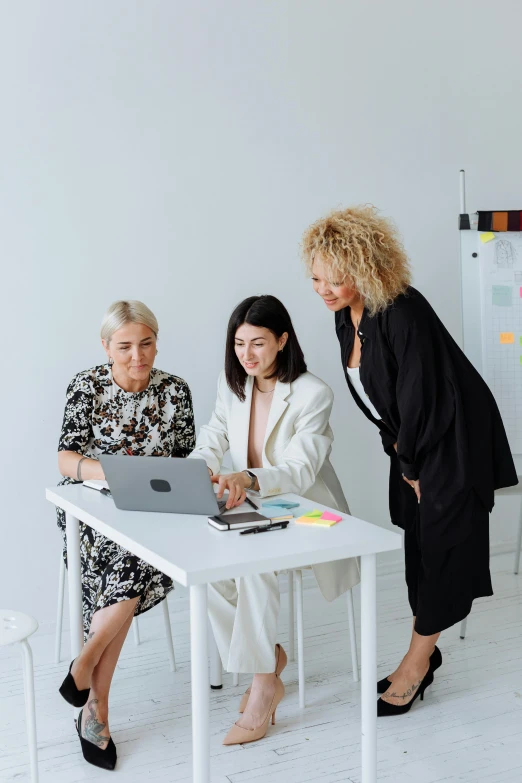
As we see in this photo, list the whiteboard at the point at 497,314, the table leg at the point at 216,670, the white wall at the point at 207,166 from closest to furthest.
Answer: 1. the table leg at the point at 216,670
2. the white wall at the point at 207,166
3. the whiteboard at the point at 497,314

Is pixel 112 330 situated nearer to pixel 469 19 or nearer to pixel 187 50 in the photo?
pixel 187 50

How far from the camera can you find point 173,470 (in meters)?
1.87

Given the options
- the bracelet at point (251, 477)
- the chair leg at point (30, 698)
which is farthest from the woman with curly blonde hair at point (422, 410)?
the chair leg at point (30, 698)

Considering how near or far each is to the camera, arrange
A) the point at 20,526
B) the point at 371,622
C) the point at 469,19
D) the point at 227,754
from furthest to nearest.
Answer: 1. the point at 469,19
2. the point at 20,526
3. the point at 227,754
4. the point at 371,622

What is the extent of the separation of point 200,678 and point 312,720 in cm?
85

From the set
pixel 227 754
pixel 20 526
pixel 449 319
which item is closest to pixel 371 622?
pixel 227 754

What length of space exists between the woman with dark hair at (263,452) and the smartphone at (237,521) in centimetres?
22

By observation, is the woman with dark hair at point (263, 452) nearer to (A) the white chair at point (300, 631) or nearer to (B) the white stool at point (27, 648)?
(A) the white chair at point (300, 631)

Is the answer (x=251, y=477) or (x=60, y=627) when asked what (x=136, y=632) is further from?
(x=251, y=477)

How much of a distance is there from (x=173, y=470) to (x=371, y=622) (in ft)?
1.80

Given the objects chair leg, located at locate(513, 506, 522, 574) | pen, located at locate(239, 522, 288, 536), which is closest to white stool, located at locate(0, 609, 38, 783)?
pen, located at locate(239, 522, 288, 536)

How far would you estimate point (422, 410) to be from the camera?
223 centimetres

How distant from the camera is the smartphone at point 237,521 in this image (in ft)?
6.04

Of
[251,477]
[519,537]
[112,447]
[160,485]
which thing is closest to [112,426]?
[112,447]
